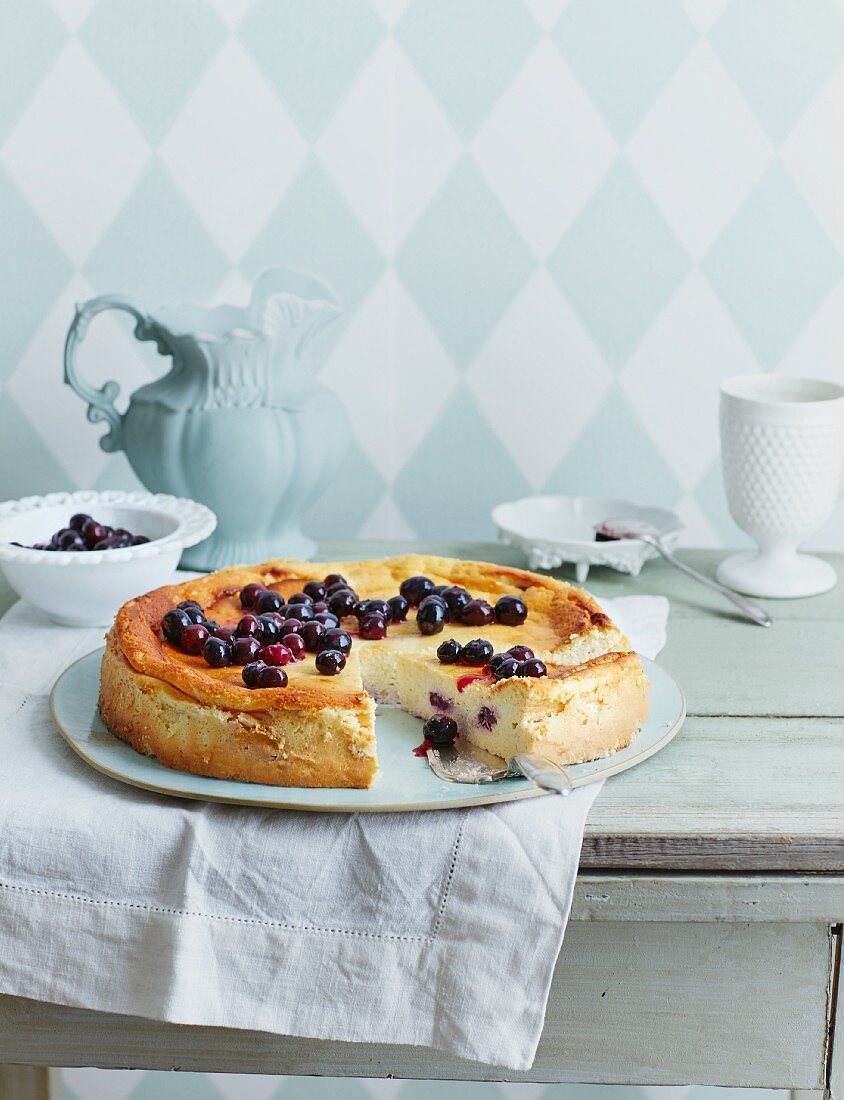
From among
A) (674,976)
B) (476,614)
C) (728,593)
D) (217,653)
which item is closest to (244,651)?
(217,653)

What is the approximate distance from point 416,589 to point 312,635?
0.17 m

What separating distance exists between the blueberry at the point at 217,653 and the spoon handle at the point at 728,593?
27.0 inches

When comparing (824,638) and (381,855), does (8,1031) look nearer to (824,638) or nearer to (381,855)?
(381,855)

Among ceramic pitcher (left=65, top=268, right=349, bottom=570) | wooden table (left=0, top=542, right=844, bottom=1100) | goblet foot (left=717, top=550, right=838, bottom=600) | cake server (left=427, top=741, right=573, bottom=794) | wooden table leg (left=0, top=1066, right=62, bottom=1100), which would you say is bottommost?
wooden table leg (left=0, top=1066, right=62, bottom=1100)

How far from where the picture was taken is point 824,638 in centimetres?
147

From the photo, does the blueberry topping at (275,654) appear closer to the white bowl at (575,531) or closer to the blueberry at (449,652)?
the blueberry at (449,652)

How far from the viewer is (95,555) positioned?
1.37 m

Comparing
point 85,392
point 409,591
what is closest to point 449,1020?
point 409,591

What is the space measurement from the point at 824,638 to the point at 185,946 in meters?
0.85

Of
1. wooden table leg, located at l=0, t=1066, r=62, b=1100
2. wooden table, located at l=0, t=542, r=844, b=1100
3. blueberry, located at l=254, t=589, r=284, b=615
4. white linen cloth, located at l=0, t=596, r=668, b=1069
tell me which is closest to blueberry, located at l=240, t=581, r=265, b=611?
blueberry, located at l=254, t=589, r=284, b=615

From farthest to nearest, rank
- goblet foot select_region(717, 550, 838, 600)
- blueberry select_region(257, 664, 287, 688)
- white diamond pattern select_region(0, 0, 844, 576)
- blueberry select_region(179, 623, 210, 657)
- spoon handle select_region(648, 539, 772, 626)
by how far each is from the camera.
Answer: white diamond pattern select_region(0, 0, 844, 576), goblet foot select_region(717, 550, 838, 600), spoon handle select_region(648, 539, 772, 626), blueberry select_region(179, 623, 210, 657), blueberry select_region(257, 664, 287, 688)

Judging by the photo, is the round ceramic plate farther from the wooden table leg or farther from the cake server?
the wooden table leg

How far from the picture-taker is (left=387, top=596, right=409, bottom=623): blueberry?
4.27 feet

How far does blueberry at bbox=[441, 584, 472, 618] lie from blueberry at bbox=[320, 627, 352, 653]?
140 millimetres
